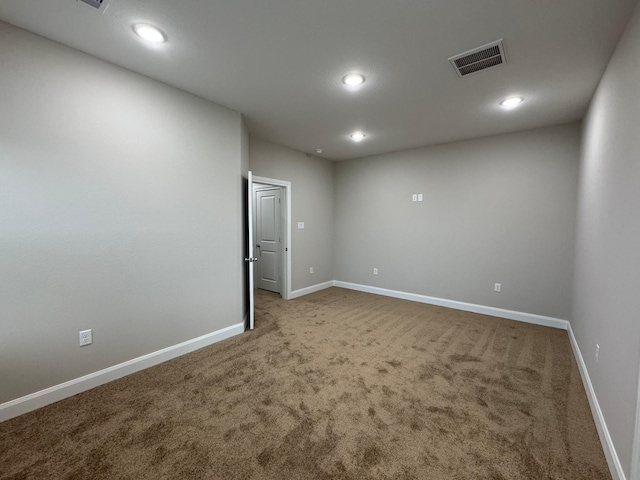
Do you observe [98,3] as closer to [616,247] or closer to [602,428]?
[616,247]

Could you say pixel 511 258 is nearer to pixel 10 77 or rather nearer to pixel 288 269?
pixel 288 269

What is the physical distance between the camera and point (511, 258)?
160 inches

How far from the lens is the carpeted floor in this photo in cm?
160

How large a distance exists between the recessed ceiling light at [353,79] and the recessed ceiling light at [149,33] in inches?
58.3

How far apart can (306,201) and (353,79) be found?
2.99 m

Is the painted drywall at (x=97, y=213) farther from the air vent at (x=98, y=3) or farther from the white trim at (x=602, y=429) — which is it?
the white trim at (x=602, y=429)

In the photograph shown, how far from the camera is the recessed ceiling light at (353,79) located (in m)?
2.49

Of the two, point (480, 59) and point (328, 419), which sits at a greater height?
point (480, 59)

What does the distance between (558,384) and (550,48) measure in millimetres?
2814

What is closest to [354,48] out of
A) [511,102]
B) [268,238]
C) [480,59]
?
[480,59]

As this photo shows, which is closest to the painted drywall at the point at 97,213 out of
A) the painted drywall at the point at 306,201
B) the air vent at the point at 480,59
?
the painted drywall at the point at 306,201

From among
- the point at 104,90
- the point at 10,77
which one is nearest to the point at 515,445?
the point at 104,90

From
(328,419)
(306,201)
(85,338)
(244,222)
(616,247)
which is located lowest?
(328,419)

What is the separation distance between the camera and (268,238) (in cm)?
546
